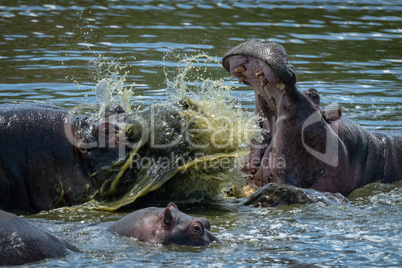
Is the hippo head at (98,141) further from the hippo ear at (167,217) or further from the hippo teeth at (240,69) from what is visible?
the hippo teeth at (240,69)

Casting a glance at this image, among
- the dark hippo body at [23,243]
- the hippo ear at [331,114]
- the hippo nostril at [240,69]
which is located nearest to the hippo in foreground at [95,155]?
the hippo nostril at [240,69]

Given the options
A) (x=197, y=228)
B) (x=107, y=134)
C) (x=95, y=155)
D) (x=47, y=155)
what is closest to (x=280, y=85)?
(x=107, y=134)

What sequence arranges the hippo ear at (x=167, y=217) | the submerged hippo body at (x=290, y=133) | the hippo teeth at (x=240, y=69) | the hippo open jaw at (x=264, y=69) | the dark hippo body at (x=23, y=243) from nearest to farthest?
1. the dark hippo body at (x=23, y=243)
2. the hippo ear at (x=167, y=217)
3. the hippo open jaw at (x=264, y=69)
4. the submerged hippo body at (x=290, y=133)
5. the hippo teeth at (x=240, y=69)

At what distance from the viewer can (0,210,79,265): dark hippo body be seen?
4609 mm

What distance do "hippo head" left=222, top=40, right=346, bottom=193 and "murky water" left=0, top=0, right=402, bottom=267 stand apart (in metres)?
0.49

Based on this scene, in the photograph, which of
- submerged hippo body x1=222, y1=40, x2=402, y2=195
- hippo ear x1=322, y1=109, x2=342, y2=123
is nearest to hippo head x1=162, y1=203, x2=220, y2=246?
submerged hippo body x1=222, y1=40, x2=402, y2=195

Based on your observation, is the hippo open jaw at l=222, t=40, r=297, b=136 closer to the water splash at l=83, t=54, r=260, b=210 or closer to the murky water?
the water splash at l=83, t=54, r=260, b=210

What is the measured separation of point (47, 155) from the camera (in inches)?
237

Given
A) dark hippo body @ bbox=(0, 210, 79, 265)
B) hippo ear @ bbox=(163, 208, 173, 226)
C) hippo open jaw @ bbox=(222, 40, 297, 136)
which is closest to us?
dark hippo body @ bbox=(0, 210, 79, 265)

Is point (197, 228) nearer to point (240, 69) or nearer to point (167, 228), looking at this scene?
point (167, 228)

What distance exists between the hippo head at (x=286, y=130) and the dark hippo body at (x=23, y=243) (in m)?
2.50

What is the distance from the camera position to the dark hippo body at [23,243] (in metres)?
4.61

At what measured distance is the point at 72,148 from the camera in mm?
6094

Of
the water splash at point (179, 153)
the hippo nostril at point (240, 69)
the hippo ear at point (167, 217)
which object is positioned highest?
the hippo nostril at point (240, 69)
